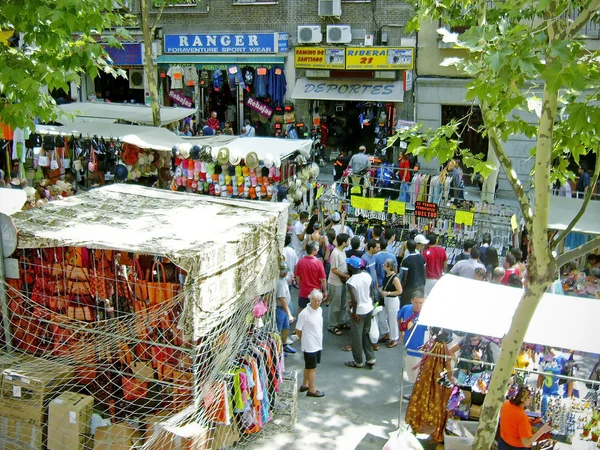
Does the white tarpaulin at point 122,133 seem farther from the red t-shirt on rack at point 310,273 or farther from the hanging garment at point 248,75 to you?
the hanging garment at point 248,75

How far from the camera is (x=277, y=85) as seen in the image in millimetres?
23062

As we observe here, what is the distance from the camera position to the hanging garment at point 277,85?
23.0m

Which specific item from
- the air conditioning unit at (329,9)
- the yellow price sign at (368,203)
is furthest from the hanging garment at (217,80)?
the yellow price sign at (368,203)

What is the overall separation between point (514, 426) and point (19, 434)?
5.38 m

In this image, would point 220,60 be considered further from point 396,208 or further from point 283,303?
→ point 283,303

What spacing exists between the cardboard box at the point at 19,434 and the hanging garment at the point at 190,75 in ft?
57.7

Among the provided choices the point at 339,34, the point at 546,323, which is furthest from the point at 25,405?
the point at 339,34

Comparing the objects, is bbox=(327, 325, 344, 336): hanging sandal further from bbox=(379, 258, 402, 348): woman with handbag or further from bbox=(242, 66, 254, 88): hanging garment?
bbox=(242, 66, 254, 88): hanging garment

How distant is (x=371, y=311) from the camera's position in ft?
33.7

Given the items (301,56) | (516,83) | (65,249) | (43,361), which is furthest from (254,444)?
(301,56)

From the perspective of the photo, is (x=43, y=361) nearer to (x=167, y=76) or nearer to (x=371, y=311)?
(x=371, y=311)

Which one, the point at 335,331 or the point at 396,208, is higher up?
the point at 396,208

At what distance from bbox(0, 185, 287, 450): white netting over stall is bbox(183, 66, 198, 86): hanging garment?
613 inches

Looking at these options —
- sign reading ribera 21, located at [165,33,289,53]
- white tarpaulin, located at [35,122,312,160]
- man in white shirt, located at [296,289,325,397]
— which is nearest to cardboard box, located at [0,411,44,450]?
man in white shirt, located at [296,289,325,397]
